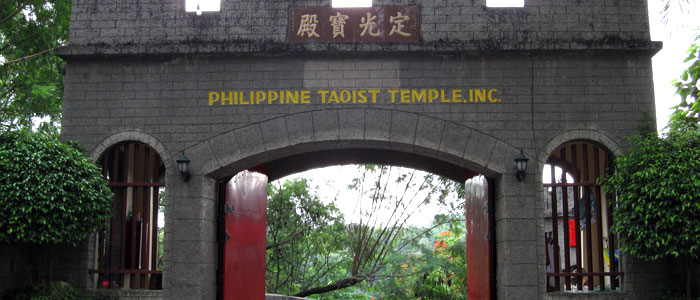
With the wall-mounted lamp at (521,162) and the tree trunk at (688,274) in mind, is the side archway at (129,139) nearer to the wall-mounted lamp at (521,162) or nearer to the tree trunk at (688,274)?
the wall-mounted lamp at (521,162)

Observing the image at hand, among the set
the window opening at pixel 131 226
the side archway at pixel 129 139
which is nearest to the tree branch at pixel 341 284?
the window opening at pixel 131 226

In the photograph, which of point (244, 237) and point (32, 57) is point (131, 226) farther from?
point (32, 57)

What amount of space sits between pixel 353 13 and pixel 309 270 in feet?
35.2

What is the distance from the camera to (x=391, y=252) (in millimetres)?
16750

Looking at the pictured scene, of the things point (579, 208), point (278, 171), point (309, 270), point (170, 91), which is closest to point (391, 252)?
point (309, 270)

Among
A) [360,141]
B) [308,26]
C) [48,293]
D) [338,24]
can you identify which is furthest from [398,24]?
[48,293]

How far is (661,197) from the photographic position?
22.7 feet

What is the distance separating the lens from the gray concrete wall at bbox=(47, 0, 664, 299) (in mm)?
8125

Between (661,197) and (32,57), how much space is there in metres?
10.5

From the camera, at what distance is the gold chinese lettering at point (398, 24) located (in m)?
8.29

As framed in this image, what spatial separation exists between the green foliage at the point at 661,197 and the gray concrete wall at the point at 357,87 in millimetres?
743

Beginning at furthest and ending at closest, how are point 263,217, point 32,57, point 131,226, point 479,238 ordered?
point 32,57, point 263,217, point 479,238, point 131,226

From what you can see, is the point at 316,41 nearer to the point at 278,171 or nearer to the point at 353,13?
the point at 353,13

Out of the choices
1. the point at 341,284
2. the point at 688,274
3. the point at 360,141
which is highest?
the point at 360,141
